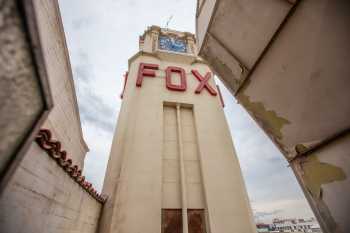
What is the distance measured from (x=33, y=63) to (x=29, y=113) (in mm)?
346

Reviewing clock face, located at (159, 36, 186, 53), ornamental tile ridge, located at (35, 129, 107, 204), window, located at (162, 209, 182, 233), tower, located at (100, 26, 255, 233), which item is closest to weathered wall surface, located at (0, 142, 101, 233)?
ornamental tile ridge, located at (35, 129, 107, 204)

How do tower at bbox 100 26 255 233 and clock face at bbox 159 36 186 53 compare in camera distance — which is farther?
clock face at bbox 159 36 186 53

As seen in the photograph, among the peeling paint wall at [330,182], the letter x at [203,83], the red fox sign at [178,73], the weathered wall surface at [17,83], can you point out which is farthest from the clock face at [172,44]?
the weathered wall surface at [17,83]

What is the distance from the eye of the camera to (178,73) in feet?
31.3

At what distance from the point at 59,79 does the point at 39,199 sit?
2.97 metres

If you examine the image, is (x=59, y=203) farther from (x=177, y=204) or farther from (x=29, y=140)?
(x=177, y=204)

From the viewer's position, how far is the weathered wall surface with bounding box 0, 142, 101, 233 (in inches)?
68.9

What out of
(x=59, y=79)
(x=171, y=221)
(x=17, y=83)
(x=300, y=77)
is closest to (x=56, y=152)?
(x=17, y=83)

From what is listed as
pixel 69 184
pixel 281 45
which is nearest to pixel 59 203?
pixel 69 184

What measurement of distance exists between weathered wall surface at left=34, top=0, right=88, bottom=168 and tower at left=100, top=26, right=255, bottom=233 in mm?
2064

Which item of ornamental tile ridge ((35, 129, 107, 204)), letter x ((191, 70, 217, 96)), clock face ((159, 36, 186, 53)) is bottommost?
ornamental tile ridge ((35, 129, 107, 204))

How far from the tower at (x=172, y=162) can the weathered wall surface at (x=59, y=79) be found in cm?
206

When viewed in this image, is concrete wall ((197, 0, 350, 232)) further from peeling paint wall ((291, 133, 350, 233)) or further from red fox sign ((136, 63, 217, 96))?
red fox sign ((136, 63, 217, 96))

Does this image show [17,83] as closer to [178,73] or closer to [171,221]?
[171,221]
